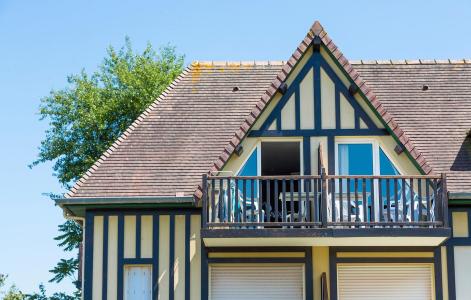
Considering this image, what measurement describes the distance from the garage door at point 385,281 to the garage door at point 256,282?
2.79 feet

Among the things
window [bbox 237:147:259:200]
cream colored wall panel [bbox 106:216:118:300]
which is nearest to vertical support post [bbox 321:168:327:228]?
window [bbox 237:147:259:200]

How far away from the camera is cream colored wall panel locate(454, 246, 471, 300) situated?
1809 centimetres

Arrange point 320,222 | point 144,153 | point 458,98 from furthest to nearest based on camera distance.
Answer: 1. point 458,98
2. point 144,153
3. point 320,222

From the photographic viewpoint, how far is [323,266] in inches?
719

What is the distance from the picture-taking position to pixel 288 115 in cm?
1886

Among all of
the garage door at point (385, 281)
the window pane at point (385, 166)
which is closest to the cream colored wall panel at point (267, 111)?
the window pane at point (385, 166)

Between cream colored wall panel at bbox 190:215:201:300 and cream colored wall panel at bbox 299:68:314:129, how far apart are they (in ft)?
9.15

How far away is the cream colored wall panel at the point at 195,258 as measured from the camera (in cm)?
1827

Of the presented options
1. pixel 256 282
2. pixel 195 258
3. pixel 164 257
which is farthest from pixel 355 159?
pixel 164 257

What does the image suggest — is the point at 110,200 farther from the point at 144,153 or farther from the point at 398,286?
the point at 398,286

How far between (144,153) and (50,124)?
1344cm

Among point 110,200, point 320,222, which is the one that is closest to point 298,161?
point 320,222

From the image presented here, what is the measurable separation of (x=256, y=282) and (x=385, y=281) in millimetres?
2431

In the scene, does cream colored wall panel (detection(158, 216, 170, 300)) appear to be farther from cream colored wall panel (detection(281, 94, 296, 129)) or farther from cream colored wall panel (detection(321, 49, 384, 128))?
cream colored wall panel (detection(321, 49, 384, 128))
